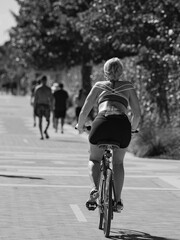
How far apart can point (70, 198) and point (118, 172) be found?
301 centimetres

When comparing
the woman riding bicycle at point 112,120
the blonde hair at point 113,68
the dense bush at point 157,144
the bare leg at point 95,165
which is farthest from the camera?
the dense bush at point 157,144

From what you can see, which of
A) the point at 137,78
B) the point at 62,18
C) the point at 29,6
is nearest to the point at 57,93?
the point at 137,78

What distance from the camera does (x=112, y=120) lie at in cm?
910

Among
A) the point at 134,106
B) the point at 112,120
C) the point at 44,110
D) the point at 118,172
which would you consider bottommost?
the point at 44,110

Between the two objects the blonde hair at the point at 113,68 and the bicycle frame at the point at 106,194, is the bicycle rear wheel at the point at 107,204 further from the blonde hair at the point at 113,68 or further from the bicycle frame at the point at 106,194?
the blonde hair at the point at 113,68

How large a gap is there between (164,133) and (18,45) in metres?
24.4

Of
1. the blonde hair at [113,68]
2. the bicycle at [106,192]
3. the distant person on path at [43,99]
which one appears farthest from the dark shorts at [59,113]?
the blonde hair at [113,68]

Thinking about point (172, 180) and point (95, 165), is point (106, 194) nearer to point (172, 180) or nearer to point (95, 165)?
point (95, 165)

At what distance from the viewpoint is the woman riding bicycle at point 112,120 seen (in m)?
9.10

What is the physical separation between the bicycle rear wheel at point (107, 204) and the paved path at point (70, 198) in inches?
6.1

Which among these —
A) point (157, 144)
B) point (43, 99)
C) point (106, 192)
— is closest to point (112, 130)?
point (106, 192)

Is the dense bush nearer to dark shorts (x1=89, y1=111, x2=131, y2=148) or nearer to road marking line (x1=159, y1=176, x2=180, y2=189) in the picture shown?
road marking line (x1=159, y1=176, x2=180, y2=189)

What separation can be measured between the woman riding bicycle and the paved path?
63 cm

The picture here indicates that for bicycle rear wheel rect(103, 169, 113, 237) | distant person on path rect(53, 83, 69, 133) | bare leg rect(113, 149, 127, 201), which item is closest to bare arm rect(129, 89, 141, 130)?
bare leg rect(113, 149, 127, 201)
